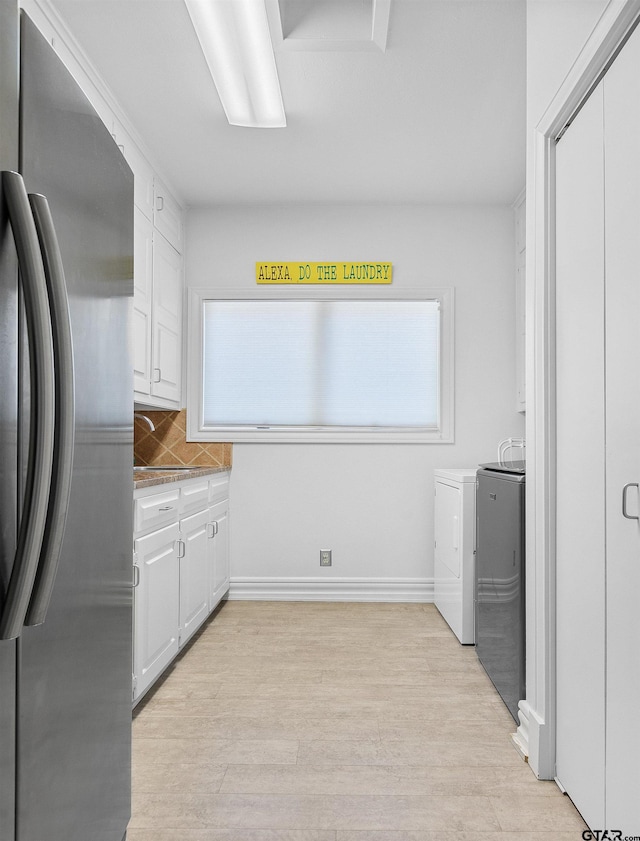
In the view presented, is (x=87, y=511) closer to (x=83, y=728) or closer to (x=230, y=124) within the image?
(x=83, y=728)

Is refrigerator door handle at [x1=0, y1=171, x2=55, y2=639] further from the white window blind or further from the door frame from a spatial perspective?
the white window blind

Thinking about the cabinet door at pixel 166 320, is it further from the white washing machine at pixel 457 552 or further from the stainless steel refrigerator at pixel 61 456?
the stainless steel refrigerator at pixel 61 456

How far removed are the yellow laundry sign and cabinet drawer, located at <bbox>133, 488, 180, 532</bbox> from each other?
6.16 feet

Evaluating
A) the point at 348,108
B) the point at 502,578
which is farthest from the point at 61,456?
the point at 348,108

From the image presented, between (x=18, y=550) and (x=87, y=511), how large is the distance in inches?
12.3

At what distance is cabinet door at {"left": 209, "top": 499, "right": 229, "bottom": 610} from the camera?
360 cm

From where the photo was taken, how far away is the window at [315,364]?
4.21 meters

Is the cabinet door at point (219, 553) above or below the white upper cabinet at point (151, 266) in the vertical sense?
below

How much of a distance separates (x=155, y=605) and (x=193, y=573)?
0.62 m

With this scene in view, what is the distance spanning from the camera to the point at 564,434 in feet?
6.08

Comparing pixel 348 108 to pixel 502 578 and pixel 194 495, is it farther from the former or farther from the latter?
pixel 502 578

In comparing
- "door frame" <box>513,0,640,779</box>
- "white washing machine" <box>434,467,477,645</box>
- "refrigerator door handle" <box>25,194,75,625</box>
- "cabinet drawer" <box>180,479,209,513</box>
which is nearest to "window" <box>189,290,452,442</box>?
"white washing machine" <box>434,467,477,645</box>

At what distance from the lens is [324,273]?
4.17 metres

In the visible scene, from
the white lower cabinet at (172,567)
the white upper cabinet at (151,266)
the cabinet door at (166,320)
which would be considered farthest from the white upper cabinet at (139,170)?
the white lower cabinet at (172,567)
